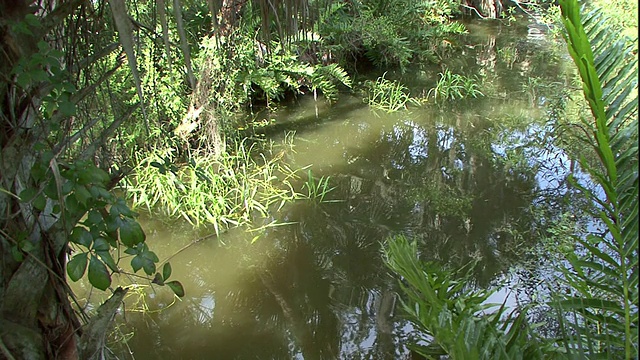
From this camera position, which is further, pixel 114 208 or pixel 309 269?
pixel 309 269

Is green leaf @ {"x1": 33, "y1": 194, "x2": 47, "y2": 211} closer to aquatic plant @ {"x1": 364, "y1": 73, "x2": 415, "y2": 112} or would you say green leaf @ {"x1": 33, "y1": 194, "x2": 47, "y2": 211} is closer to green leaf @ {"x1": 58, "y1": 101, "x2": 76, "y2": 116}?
green leaf @ {"x1": 58, "y1": 101, "x2": 76, "y2": 116}

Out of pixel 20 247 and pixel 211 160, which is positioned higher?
pixel 20 247

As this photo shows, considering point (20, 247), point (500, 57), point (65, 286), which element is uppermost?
point (20, 247)

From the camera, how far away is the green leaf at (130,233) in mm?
992

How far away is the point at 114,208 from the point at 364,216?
269 cm

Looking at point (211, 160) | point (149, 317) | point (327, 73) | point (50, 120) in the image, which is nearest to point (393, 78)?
point (327, 73)

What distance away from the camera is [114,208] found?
1.00 meters

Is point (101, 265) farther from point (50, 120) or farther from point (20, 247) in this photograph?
point (50, 120)

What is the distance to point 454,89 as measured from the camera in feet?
18.5

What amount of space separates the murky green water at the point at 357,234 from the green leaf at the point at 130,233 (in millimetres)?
1687

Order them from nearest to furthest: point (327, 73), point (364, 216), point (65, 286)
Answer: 1. point (65, 286)
2. point (364, 216)
3. point (327, 73)

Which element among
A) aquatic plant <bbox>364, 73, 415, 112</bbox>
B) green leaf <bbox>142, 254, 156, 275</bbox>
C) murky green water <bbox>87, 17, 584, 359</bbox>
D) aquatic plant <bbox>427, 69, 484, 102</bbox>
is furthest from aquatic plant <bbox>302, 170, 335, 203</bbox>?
green leaf <bbox>142, 254, 156, 275</bbox>

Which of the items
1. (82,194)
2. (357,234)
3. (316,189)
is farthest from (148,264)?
(316,189)

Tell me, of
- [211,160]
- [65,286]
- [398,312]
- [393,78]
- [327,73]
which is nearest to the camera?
[65,286]
